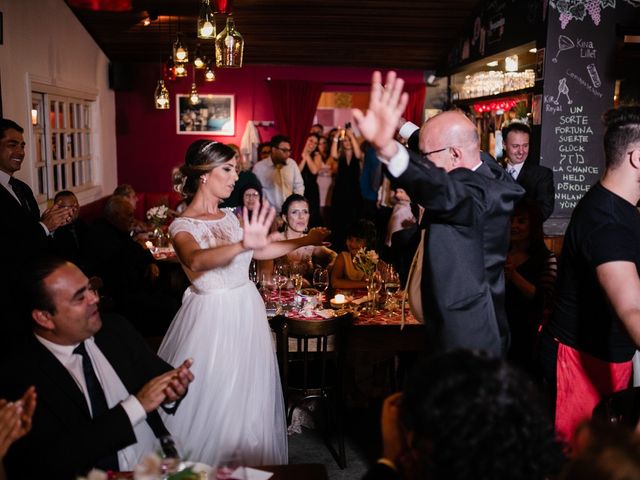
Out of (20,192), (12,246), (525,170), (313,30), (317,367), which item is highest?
(313,30)

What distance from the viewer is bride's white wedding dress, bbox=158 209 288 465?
108 inches

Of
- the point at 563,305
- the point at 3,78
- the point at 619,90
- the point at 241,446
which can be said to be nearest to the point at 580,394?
the point at 563,305

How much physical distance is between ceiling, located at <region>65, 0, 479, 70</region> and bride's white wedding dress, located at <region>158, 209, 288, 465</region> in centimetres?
531

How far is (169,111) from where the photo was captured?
1040cm

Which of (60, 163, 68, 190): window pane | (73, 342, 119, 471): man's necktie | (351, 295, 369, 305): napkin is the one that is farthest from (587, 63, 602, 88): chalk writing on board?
(60, 163, 68, 190): window pane

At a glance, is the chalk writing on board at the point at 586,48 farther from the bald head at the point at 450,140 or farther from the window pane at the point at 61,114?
the window pane at the point at 61,114

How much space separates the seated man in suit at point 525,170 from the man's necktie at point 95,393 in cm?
391

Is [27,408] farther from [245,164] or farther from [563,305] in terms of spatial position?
[245,164]

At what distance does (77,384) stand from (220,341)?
902 millimetres

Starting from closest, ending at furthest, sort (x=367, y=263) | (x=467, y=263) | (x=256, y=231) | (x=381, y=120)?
(x=381, y=120) → (x=467, y=263) → (x=256, y=231) → (x=367, y=263)

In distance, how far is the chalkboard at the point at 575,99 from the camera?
A: 574 cm

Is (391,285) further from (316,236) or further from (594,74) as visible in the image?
(594,74)

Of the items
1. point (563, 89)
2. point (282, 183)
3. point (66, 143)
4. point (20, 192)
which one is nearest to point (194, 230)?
point (20, 192)

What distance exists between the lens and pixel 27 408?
5.50 feet
